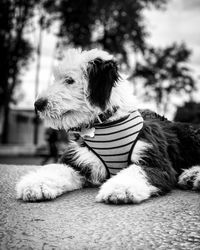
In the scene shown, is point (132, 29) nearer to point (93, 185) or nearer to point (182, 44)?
point (182, 44)

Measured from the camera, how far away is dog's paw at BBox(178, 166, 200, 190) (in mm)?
3592

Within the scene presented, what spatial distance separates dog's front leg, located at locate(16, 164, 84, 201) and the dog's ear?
2.75ft

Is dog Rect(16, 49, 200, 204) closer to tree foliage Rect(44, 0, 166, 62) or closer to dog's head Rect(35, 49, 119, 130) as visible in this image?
dog's head Rect(35, 49, 119, 130)

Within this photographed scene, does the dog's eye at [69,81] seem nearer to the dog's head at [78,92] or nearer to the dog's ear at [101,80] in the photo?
the dog's head at [78,92]

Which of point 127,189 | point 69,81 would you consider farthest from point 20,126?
point 127,189

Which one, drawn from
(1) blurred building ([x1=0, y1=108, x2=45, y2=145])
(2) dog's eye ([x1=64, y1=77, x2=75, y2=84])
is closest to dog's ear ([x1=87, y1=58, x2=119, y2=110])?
(2) dog's eye ([x1=64, y1=77, x2=75, y2=84])

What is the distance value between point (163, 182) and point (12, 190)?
5.21 feet

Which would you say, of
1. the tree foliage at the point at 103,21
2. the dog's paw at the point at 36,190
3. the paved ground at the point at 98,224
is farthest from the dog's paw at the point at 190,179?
the tree foliage at the point at 103,21

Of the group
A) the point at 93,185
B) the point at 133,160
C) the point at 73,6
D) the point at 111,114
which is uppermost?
the point at 73,6

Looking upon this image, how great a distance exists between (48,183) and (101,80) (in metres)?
1.26

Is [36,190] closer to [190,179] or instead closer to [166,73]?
[190,179]

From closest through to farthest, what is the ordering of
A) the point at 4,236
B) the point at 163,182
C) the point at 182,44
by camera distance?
the point at 4,236 < the point at 163,182 < the point at 182,44

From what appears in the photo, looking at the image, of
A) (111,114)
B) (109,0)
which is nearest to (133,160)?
(111,114)

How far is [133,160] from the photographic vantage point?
349cm
